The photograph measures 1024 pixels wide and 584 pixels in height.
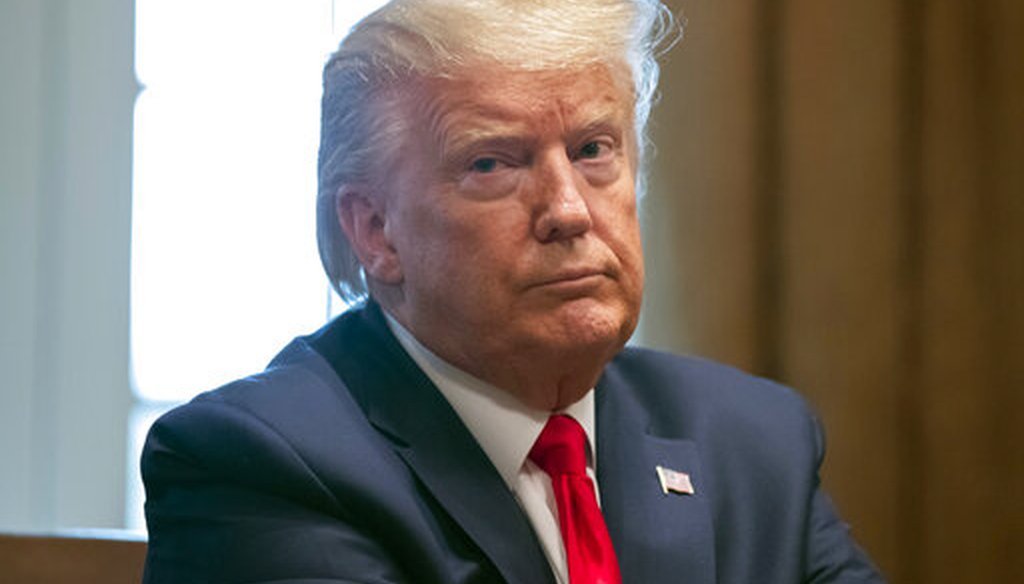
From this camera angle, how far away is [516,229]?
176 centimetres

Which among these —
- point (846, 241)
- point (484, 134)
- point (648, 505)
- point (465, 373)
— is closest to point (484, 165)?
point (484, 134)

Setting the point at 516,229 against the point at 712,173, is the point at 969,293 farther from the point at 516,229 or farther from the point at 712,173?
the point at 516,229

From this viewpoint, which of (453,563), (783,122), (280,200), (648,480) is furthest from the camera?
(280,200)

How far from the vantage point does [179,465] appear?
68.9 inches

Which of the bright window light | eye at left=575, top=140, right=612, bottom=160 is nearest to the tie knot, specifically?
eye at left=575, top=140, right=612, bottom=160

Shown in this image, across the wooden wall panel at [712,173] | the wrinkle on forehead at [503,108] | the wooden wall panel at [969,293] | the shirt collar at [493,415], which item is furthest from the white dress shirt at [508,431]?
the wooden wall panel at [969,293]

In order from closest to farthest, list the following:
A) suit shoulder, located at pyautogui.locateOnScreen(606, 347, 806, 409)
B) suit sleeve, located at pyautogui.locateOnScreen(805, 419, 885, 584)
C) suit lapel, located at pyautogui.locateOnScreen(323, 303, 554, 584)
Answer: suit lapel, located at pyautogui.locateOnScreen(323, 303, 554, 584), suit sleeve, located at pyautogui.locateOnScreen(805, 419, 885, 584), suit shoulder, located at pyautogui.locateOnScreen(606, 347, 806, 409)

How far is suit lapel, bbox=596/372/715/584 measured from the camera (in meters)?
1.86

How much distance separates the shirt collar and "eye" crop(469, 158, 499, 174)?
10.7 inches

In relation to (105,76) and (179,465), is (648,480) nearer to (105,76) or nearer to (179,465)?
(179,465)

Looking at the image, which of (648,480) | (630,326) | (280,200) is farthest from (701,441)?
(280,200)

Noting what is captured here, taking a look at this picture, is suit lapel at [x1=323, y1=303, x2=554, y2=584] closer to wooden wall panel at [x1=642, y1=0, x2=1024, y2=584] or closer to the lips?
the lips

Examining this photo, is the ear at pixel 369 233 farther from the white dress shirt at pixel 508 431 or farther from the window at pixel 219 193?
the window at pixel 219 193

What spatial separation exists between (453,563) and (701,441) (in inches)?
20.1
